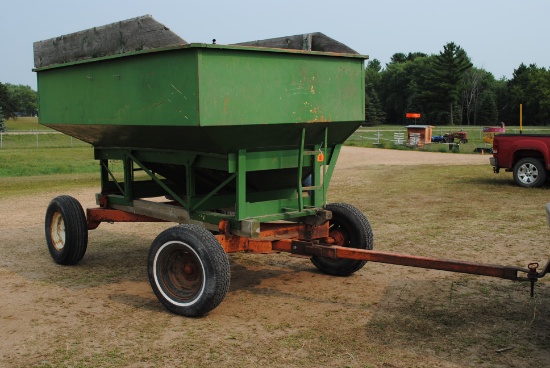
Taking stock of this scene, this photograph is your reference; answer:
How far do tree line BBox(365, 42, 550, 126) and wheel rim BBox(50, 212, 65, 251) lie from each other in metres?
77.1

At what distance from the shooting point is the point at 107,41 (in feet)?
21.4

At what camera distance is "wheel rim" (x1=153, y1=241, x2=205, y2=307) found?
5680 millimetres

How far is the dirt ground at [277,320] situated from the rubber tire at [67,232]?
151 millimetres

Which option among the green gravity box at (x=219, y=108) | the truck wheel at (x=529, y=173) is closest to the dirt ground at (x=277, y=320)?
the green gravity box at (x=219, y=108)

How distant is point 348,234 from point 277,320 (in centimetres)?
167

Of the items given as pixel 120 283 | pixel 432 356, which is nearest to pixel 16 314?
pixel 120 283

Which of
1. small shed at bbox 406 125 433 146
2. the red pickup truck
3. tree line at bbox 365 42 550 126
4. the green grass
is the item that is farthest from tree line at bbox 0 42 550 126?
the red pickup truck

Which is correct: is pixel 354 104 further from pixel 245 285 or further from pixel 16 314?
pixel 16 314

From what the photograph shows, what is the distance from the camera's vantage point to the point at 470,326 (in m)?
5.25

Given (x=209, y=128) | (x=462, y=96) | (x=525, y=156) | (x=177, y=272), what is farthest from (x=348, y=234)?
(x=462, y=96)

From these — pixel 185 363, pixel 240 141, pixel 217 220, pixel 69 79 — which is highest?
pixel 69 79

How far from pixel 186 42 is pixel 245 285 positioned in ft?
8.37

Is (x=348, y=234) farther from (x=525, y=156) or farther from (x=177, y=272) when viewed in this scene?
(x=525, y=156)

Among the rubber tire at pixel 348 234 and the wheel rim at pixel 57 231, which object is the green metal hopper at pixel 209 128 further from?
the wheel rim at pixel 57 231
